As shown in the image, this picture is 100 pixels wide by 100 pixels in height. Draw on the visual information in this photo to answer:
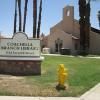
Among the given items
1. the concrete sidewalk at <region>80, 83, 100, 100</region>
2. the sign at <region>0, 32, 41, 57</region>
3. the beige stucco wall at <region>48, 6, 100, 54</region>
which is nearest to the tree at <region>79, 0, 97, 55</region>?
the beige stucco wall at <region>48, 6, 100, 54</region>

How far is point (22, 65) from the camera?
1769cm

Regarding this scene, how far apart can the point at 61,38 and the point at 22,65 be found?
42.1m

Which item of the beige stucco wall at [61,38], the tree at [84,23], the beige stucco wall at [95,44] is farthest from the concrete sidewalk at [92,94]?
the beige stucco wall at [61,38]

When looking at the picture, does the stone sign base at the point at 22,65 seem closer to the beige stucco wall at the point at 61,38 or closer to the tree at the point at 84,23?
the tree at the point at 84,23

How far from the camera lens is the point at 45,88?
1359 centimetres

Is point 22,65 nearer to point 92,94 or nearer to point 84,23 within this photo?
point 92,94

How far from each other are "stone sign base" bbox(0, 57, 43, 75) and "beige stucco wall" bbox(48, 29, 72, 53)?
40.3 m

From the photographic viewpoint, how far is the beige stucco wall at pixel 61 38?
58.4m

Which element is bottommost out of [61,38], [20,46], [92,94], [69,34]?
[92,94]

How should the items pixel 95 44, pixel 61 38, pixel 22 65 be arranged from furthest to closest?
pixel 61 38 → pixel 95 44 → pixel 22 65

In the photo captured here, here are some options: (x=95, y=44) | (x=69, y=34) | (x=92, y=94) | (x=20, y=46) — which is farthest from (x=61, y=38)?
(x=92, y=94)

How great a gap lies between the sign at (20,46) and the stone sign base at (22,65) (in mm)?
261

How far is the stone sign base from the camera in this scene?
57.5 ft

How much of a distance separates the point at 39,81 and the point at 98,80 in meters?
2.73
